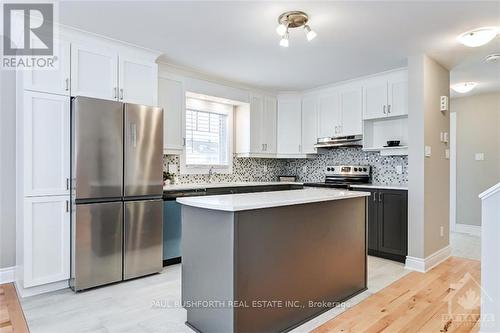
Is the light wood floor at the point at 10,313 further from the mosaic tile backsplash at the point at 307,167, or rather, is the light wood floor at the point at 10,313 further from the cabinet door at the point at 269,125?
the cabinet door at the point at 269,125

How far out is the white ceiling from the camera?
2.55 m

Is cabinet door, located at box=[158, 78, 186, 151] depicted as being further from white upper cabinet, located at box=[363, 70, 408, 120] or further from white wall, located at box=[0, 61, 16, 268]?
white upper cabinet, located at box=[363, 70, 408, 120]

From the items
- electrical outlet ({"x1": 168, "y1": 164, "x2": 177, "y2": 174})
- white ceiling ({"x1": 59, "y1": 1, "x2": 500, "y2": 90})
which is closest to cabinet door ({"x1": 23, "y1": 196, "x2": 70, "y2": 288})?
electrical outlet ({"x1": 168, "y1": 164, "x2": 177, "y2": 174})

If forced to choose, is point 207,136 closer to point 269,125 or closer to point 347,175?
point 269,125

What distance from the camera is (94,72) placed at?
10.3 ft

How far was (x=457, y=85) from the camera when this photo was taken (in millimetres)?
4941

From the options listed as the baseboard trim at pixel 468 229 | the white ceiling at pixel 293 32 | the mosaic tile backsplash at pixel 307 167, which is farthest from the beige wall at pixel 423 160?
the baseboard trim at pixel 468 229

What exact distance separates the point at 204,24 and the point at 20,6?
153 cm

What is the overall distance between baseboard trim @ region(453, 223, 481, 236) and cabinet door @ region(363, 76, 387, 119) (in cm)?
298

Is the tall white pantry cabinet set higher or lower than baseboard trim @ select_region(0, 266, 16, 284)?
higher

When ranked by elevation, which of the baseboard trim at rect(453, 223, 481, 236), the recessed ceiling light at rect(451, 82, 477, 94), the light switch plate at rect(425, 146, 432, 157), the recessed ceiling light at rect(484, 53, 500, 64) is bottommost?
the baseboard trim at rect(453, 223, 481, 236)

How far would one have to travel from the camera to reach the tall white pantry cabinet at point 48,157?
274 centimetres

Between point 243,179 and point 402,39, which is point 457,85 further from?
point 243,179

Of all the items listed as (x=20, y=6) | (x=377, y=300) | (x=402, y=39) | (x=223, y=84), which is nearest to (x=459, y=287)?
(x=377, y=300)
